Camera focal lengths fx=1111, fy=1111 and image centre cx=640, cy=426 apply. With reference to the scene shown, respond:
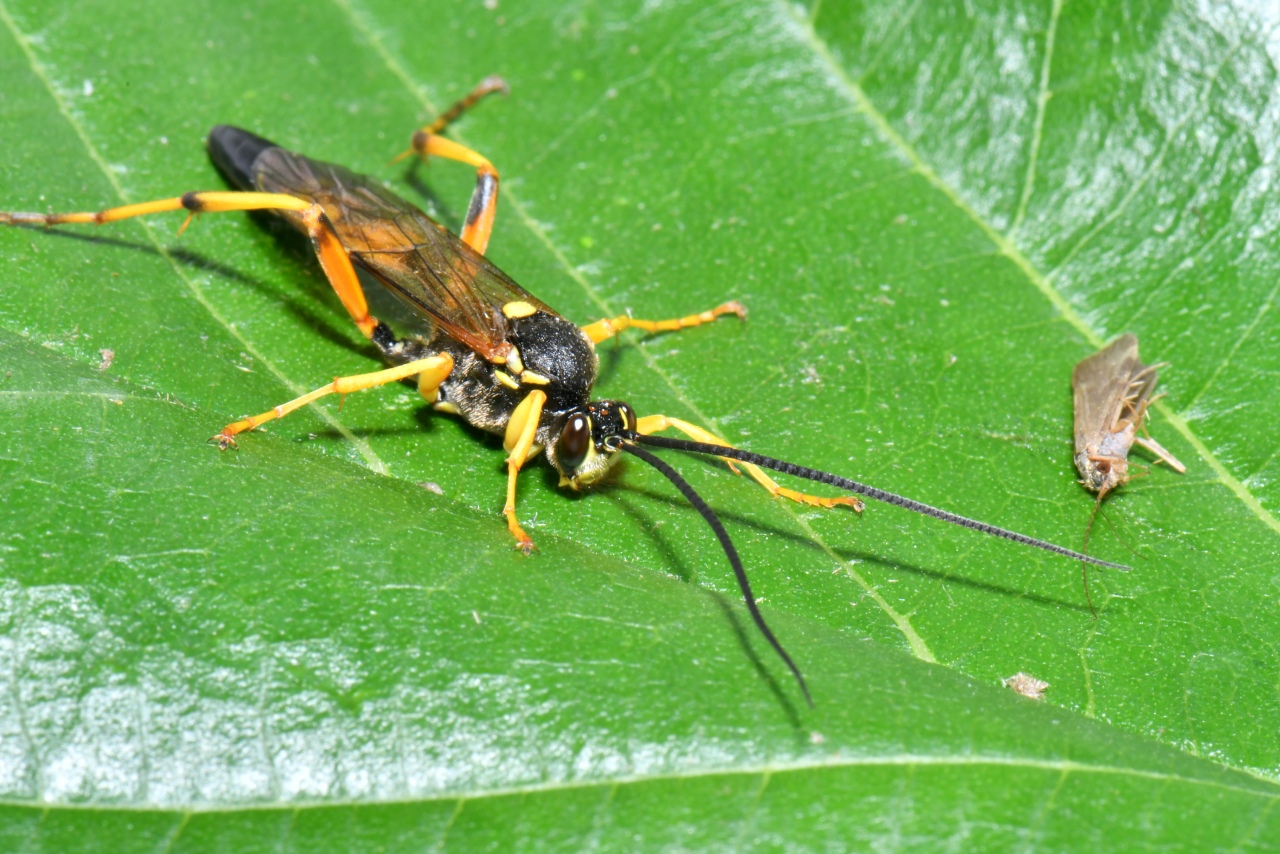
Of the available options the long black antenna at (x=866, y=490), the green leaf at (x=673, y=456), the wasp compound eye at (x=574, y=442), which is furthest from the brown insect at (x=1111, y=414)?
the wasp compound eye at (x=574, y=442)

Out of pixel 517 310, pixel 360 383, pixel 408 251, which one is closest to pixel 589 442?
pixel 517 310

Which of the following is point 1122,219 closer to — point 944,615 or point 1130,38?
point 1130,38

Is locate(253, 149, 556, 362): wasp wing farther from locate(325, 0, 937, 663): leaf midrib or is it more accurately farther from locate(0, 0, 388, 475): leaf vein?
locate(0, 0, 388, 475): leaf vein

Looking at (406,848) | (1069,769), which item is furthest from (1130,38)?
(406,848)

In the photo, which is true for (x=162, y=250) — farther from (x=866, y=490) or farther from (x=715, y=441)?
(x=866, y=490)

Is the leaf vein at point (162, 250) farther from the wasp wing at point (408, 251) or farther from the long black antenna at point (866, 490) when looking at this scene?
the long black antenna at point (866, 490)

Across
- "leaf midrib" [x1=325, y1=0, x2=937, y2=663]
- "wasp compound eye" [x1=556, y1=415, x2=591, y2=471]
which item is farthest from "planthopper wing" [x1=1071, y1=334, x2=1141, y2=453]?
"wasp compound eye" [x1=556, y1=415, x2=591, y2=471]
